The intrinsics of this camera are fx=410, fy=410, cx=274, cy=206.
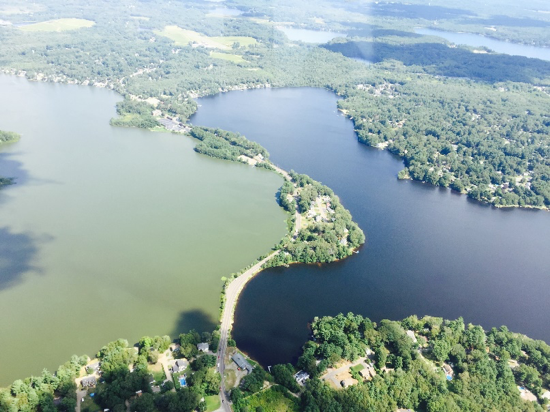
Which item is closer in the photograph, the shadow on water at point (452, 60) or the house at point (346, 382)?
the house at point (346, 382)

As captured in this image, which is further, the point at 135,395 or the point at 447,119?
the point at 447,119

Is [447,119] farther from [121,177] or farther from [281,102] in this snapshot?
[121,177]

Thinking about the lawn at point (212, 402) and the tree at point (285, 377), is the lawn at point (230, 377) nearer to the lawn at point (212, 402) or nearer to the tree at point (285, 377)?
the lawn at point (212, 402)

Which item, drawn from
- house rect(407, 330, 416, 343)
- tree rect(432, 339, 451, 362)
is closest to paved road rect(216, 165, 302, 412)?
house rect(407, 330, 416, 343)

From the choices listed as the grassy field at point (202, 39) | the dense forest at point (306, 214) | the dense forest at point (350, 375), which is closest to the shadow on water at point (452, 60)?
the grassy field at point (202, 39)

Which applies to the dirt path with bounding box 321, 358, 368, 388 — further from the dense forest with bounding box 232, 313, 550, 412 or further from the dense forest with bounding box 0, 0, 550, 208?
Answer: the dense forest with bounding box 0, 0, 550, 208

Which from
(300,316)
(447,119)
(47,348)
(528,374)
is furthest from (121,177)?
(447,119)
